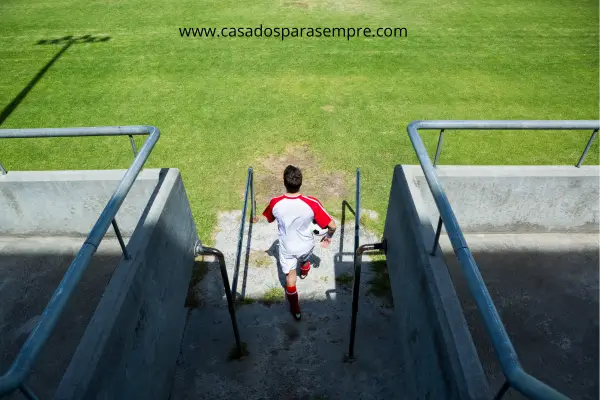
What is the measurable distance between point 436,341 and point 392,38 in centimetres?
962

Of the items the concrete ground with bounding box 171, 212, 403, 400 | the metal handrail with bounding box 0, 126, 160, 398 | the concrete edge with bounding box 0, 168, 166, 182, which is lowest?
the concrete ground with bounding box 171, 212, 403, 400

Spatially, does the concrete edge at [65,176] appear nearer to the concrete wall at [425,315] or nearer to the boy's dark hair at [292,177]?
the boy's dark hair at [292,177]

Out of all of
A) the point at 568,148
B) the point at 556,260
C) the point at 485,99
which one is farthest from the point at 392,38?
the point at 556,260

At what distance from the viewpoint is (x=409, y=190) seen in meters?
3.70

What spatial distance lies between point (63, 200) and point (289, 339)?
2.85 meters

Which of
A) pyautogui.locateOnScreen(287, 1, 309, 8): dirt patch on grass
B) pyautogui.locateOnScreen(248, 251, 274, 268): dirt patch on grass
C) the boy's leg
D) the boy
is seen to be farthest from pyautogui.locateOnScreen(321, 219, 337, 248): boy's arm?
pyautogui.locateOnScreen(287, 1, 309, 8): dirt patch on grass

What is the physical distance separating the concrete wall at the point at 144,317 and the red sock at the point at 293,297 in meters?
1.04

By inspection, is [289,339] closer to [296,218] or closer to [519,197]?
[296,218]

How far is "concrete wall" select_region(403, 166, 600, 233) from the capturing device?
13.6 ft

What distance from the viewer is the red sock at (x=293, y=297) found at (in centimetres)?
411

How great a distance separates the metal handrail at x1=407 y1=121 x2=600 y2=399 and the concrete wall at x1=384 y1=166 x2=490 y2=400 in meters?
0.49

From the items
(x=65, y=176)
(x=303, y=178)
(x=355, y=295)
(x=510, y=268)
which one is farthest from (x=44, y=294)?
(x=510, y=268)

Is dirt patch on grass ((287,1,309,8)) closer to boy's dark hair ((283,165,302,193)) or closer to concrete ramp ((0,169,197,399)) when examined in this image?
concrete ramp ((0,169,197,399))

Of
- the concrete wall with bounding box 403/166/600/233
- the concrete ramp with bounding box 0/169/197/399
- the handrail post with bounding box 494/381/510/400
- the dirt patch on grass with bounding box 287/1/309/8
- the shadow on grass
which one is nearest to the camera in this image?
the handrail post with bounding box 494/381/510/400
